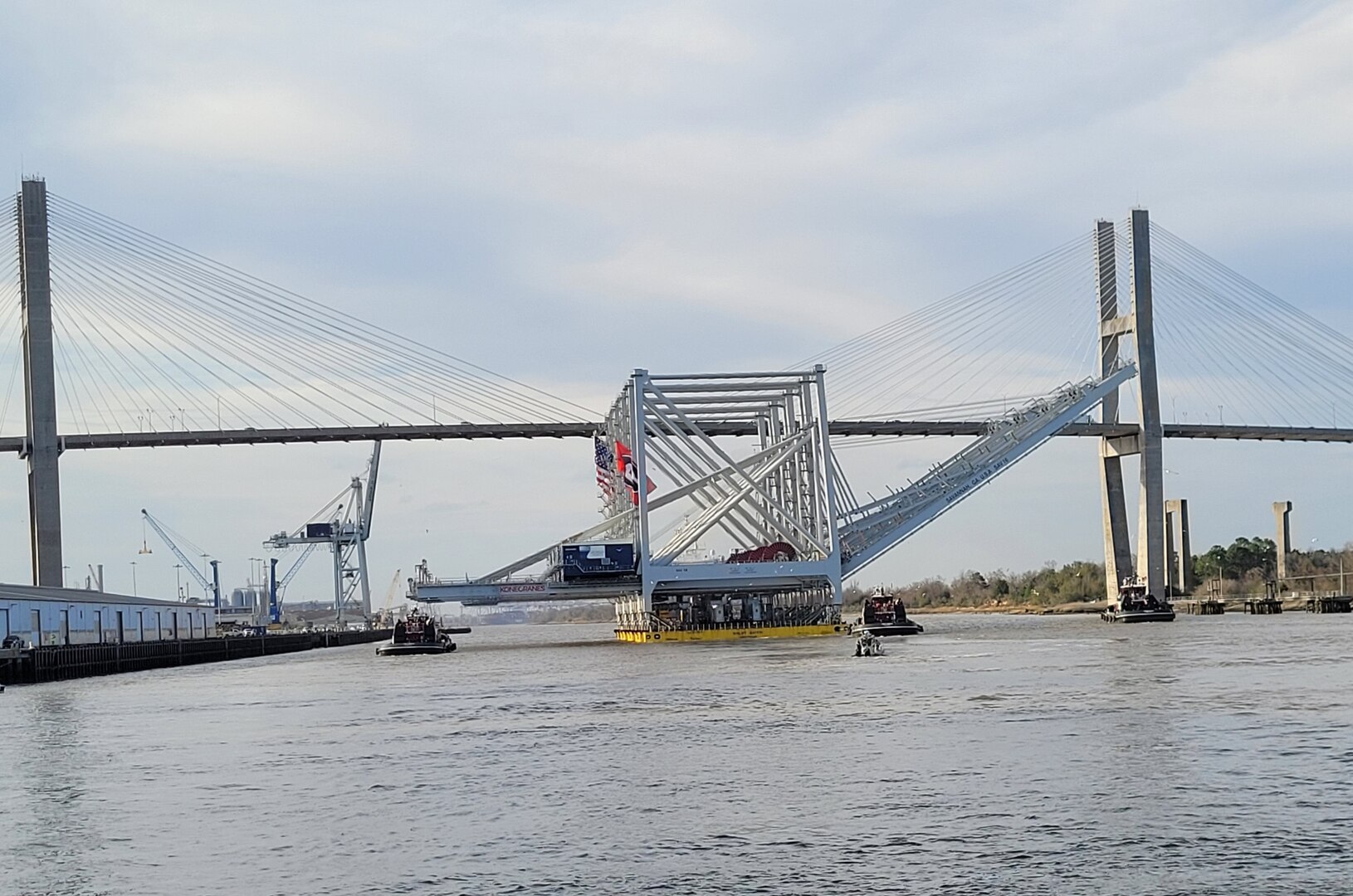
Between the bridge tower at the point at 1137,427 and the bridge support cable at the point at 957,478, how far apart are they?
6.60 metres

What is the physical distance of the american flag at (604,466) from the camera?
369 ft

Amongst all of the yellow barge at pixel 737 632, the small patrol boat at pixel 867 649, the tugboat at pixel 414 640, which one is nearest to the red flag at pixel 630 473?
the yellow barge at pixel 737 632

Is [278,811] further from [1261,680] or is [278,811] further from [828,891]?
[1261,680]

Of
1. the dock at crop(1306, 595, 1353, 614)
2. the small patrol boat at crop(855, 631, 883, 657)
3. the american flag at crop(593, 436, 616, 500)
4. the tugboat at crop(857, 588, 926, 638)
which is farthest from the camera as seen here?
the dock at crop(1306, 595, 1353, 614)

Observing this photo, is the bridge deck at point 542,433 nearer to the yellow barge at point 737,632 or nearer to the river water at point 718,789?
the yellow barge at point 737,632

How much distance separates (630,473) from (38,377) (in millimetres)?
33613

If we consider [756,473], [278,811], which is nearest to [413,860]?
[278,811]

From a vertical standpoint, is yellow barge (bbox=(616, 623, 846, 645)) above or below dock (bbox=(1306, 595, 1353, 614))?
above

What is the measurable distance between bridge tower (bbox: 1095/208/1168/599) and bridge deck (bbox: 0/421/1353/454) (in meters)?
2.66

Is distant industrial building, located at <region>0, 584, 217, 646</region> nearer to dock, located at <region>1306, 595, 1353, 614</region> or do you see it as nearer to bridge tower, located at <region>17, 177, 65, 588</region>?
bridge tower, located at <region>17, 177, 65, 588</region>

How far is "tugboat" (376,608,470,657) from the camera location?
9531cm

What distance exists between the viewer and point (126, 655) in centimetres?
8512

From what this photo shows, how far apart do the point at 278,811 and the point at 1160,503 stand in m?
91.4

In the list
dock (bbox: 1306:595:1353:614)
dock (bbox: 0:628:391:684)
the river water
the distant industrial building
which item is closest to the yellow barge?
dock (bbox: 0:628:391:684)
